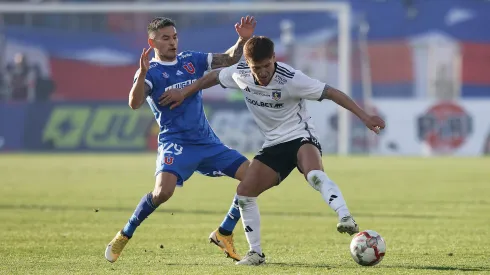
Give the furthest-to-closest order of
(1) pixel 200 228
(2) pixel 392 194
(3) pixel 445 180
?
(3) pixel 445 180, (2) pixel 392 194, (1) pixel 200 228

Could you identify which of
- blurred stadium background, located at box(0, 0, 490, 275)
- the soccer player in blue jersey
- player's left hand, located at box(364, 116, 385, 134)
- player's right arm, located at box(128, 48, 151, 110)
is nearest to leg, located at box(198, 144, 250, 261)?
the soccer player in blue jersey

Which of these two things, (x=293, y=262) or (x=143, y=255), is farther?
(x=143, y=255)

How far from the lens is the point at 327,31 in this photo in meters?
39.2

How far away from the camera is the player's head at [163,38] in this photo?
33.4ft

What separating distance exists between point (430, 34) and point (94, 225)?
93.8 feet

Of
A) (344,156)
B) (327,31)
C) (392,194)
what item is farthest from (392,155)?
(392,194)

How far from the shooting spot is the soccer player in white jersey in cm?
927

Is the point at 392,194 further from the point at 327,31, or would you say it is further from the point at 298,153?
the point at 327,31

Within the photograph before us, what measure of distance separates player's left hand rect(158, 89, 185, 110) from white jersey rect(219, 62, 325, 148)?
0.41 metres

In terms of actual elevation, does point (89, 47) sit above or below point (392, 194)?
above

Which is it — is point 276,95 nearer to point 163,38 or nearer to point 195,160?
point 195,160

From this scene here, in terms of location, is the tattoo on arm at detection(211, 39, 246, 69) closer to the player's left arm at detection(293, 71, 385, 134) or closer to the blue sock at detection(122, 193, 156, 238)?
the player's left arm at detection(293, 71, 385, 134)

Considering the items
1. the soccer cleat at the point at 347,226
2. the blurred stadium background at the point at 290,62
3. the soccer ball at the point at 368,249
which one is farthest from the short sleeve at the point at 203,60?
the blurred stadium background at the point at 290,62

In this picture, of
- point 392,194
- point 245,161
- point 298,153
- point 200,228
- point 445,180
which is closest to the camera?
point 298,153
